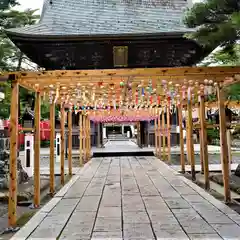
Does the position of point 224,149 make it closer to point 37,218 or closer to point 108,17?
point 37,218

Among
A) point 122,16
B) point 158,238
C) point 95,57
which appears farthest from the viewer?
point 122,16

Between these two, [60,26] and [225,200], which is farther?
[60,26]

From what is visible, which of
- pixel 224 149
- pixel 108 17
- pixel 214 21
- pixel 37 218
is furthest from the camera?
pixel 108 17

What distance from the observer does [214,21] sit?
5.29 meters

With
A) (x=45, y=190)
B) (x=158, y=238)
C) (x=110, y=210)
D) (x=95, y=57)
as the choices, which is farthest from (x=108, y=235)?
(x=95, y=57)

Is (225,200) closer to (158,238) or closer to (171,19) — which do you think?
(158,238)

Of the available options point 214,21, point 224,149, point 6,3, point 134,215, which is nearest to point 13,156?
point 134,215

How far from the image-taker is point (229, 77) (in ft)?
15.6

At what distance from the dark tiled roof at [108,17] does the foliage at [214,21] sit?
627cm

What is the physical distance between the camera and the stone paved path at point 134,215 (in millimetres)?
3531

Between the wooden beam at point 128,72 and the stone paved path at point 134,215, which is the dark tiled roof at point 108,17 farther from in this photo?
the wooden beam at point 128,72

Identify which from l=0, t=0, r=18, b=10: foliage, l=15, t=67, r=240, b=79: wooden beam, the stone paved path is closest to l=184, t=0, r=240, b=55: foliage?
l=15, t=67, r=240, b=79: wooden beam

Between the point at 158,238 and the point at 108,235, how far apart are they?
59 cm

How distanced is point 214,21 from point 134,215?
3.67 m
